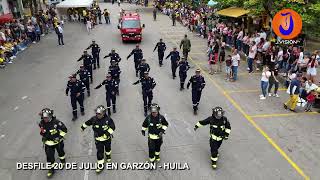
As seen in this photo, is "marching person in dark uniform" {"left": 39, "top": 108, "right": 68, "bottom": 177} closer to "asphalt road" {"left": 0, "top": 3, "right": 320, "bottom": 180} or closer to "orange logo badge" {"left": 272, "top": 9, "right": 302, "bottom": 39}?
"asphalt road" {"left": 0, "top": 3, "right": 320, "bottom": 180}

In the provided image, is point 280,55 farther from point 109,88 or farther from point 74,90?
point 74,90

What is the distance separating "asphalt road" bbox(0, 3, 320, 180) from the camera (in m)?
9.94

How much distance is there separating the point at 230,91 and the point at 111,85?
6.17 metres

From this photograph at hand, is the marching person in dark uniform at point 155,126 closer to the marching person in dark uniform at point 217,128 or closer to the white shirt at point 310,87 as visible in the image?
the marching person in dark uniform at point 217,128

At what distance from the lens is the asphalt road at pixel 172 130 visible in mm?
9938

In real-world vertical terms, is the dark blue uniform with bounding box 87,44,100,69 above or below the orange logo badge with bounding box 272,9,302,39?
below

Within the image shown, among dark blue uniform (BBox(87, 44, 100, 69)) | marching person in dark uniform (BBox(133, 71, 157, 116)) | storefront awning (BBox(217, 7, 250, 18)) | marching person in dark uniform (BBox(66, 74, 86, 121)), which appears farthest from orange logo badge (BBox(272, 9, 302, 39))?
marching person in dark uniform (BBox(66, 74, 86, 121))

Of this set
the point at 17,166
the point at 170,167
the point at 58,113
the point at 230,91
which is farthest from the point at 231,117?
the point at 17,166

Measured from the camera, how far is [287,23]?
1747cm

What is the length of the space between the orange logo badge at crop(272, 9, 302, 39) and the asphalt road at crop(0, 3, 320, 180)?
272cm

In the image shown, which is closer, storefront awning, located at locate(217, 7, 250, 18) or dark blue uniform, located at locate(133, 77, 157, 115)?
dark blue uniform, located at locate(133, 77, 157, 115)

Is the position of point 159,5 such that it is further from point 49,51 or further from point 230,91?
point 230,91

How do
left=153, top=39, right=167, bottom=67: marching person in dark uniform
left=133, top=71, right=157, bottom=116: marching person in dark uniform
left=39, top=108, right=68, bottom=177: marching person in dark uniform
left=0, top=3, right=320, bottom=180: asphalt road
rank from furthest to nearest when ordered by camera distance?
left=153, top=39, right=167, bottom=67: marching person in dark uniform < left=133, top=71, right=157, bottom=116: marching person in dark uniform < left=0, top=3, right=320, bottom=180: asphalt road < left=39, top=108, right=68, bottom=177: marching person in dark uniform

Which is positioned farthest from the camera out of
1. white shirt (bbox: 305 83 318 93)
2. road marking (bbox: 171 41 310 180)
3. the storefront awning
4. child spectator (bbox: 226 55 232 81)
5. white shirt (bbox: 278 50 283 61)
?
the storefront awning
